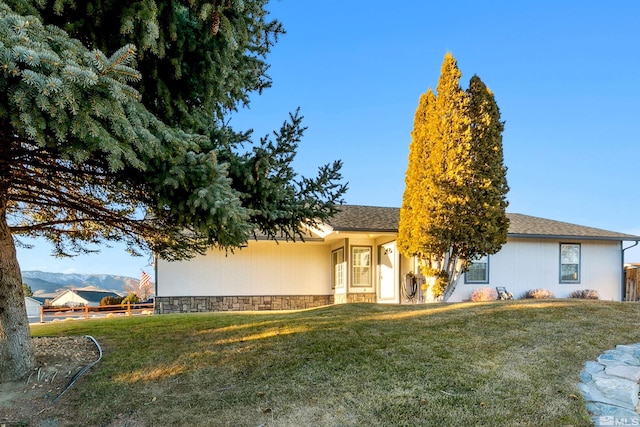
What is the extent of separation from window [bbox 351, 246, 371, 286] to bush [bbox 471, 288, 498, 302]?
135 inches

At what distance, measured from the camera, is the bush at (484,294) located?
12516 mm

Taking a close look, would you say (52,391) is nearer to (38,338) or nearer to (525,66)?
(38,338)

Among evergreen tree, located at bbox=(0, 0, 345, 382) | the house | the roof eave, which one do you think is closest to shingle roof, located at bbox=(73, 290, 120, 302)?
the house

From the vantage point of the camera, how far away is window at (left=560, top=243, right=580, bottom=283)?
13922 mm

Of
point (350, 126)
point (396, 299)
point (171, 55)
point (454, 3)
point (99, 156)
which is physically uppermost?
point (454, 3)

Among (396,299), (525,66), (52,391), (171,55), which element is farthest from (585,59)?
(52,391)

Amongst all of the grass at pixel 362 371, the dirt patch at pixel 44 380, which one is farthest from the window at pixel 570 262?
the dirt patch at pixel 44 380

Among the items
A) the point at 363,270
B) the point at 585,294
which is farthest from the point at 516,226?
the point at 363,270

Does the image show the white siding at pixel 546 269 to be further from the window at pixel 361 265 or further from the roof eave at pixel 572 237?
the window at pixel 361 265

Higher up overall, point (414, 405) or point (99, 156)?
point (99, 156)

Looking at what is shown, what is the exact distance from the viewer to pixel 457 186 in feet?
35.0

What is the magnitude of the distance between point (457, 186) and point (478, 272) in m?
3.76

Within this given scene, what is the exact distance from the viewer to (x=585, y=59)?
11.6m

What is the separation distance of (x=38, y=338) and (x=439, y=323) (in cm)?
659
